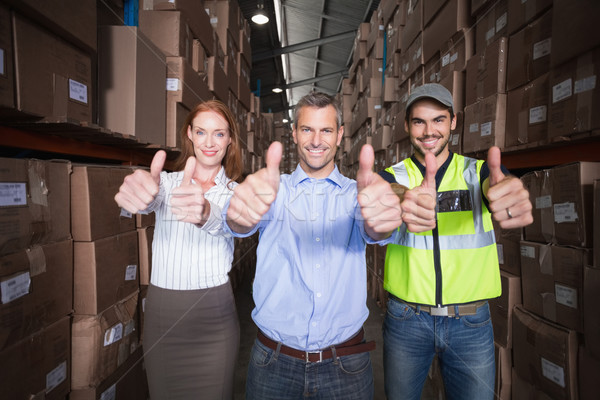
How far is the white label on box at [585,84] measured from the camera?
1.20 metres

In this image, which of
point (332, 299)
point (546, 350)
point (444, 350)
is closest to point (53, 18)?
point (332, 299)

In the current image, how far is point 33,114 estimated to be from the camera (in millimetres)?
1150

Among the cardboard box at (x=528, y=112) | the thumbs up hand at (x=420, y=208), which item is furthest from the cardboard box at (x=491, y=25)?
the thumbs up hand at (x=420, y=208)

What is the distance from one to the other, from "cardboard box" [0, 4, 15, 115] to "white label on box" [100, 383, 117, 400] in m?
1.27

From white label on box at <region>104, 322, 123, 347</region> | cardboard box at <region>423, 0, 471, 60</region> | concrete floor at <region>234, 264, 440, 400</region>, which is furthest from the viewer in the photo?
concrete floor at <region>234, 264, 440, 400</region>

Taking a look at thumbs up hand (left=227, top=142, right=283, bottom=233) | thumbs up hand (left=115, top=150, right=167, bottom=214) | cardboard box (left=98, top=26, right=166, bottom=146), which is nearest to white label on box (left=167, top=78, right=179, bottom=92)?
cardboard box (left=98, top=26, right=166, bottom=146)

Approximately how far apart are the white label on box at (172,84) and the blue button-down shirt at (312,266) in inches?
58.5

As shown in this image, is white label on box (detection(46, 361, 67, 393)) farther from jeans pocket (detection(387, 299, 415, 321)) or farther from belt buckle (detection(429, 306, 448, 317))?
belt buckle (detection(429, 306, 448, 317))

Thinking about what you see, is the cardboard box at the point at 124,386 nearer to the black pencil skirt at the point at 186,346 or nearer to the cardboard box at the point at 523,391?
the black pencil skirt at the point at 186,346

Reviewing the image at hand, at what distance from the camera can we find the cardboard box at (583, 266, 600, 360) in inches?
46.1

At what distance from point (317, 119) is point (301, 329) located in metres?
0.65

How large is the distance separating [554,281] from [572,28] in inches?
39.2

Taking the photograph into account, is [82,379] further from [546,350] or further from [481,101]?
[481,101]

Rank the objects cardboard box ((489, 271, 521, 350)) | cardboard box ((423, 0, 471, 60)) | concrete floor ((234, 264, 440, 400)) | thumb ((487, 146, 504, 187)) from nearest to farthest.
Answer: thumb ((487, 146, 504, 187)) < cardboard box ((489, 271, 521, 350)) < cardboard box ((423, 0, 471, 60)) < concrete floor ((234, 264, 440, 400))
